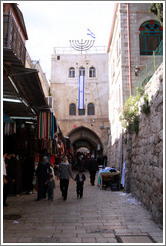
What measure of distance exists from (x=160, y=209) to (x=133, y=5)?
39.5ft

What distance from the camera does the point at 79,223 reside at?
16.3ft

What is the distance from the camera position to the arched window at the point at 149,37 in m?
12.9

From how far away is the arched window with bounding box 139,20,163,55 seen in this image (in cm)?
1292

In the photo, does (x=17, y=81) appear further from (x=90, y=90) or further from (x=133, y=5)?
(x=90, y=90)

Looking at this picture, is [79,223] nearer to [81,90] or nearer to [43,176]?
[43,176]

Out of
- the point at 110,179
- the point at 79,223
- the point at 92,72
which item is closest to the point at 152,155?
the point at 79,223

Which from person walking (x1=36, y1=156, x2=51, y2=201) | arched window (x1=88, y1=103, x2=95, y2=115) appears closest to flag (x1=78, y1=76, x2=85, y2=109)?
arched window (x1=88, y1=103, x2=95, y2=115)

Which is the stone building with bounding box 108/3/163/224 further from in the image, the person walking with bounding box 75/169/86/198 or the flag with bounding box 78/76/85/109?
the flag with bounding box 78/76/85/109

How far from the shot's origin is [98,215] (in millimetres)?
5719

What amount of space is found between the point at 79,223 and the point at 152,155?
2416 mm

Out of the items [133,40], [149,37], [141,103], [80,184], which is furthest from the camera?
[149,37]

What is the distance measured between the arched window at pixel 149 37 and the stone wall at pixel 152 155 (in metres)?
6.95

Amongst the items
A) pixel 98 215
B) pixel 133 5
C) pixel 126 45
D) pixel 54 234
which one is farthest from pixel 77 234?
pixel 133 5

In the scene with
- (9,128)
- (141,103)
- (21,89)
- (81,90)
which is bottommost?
(9,128)
